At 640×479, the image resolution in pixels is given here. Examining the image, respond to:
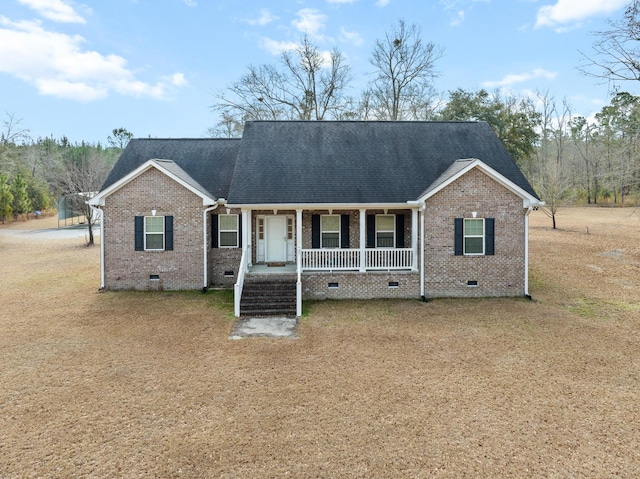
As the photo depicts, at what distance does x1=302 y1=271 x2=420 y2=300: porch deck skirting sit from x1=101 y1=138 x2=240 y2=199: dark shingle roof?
5013 millimetres

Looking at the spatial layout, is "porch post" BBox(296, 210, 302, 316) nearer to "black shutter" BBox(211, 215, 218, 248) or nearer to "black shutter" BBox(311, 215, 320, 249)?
"black shutter" BBox(311, 215, 320, 249)

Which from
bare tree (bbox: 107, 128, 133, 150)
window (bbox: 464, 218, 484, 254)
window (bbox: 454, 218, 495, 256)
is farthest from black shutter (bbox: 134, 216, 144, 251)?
bare tree (bbox: 107, 128, 133, 150)

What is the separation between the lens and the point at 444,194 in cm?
1293

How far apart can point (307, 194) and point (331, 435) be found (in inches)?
360

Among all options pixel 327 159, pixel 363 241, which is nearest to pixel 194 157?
pixel 327 159

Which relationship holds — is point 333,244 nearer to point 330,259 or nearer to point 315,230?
point 315,230

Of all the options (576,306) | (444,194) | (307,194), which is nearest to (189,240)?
(307,194)

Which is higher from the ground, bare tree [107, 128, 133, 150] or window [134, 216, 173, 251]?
bare tree [107, 128, 133, 150]

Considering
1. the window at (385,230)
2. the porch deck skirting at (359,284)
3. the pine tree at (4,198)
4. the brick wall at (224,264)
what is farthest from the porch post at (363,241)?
the pine tree at (4,198)

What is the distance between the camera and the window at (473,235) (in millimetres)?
13094

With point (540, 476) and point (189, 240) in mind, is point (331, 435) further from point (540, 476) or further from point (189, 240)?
point (189, 240)

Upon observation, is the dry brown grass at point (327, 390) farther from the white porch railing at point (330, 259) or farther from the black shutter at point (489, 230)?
the black shutter at point (489, 230)

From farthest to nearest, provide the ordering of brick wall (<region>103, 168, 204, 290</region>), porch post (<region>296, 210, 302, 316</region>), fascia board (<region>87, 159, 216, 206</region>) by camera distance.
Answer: brick wall (<region>103, 168, 204, 290</region>), fascia board (<region>87, 159, 216, 206</region>), porch post (<region>296, 210, 302, 316</region>)

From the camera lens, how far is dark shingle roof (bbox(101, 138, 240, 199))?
15430 millimetres
